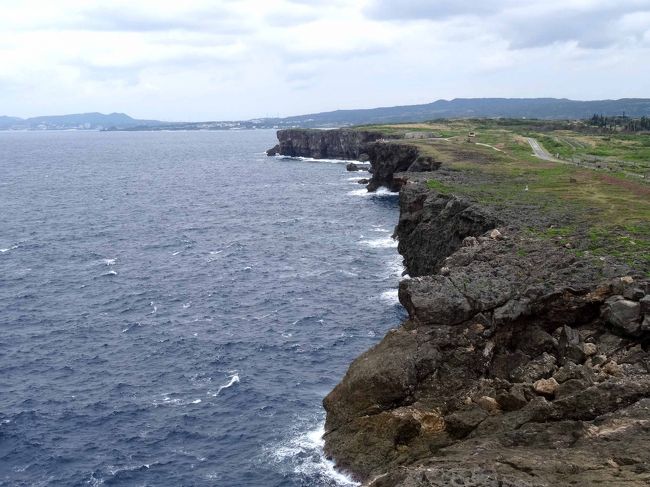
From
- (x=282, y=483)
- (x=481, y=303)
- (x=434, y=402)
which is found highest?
(x=481, y=303)

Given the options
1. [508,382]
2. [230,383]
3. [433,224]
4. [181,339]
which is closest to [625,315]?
[508,382]

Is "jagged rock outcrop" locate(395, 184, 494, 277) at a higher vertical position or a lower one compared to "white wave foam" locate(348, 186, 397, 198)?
higher

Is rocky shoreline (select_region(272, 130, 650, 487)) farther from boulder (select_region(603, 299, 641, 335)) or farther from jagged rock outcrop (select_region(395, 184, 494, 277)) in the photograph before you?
jagged rock outcrop (select_region(395, 184, 494, 277))

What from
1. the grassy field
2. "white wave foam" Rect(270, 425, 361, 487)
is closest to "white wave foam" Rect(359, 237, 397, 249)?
the grassy field

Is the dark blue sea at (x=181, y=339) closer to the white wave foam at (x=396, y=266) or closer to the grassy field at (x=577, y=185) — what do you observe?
the white wave foam at (x=396, y=266)

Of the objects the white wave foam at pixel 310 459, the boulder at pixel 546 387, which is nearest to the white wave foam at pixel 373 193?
the white wave foam at pixel 310 459

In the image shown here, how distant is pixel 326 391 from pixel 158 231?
68198 mm

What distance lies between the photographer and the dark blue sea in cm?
4325

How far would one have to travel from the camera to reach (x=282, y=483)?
39875mm

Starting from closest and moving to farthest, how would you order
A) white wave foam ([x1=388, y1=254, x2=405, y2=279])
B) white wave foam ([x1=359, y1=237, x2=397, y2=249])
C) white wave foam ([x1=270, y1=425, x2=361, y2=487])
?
1. white wave foam ([x1=270, y1=425, x2=361, y2=487])
2. white wave foam ([x1=388, y1=254, x2=405, y2=279])
3. white wave foam ([x1=359, y1=237, x2=397, y2=249])

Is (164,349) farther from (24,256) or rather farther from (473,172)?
(473,172)

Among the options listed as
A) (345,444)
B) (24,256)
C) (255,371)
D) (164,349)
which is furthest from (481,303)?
(24,256)

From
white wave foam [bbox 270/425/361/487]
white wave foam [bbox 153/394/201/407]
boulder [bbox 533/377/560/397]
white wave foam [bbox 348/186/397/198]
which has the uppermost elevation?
boulder [bbox 533/377/560/397]

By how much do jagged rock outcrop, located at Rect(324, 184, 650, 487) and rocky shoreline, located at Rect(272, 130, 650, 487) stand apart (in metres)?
0.08
